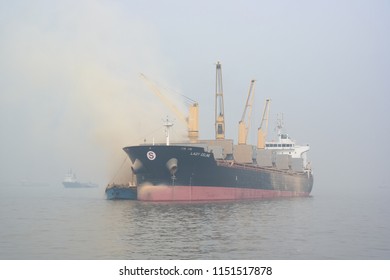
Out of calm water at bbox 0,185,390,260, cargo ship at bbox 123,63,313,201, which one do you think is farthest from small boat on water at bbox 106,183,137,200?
calm water at bbox 0,185,390,260

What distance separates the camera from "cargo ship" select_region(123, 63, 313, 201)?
48.5m

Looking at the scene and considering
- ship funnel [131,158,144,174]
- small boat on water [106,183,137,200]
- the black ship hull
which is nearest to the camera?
the black ship hull

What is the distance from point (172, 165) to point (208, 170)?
4044 millimetres

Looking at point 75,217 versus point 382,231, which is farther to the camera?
point 75,217

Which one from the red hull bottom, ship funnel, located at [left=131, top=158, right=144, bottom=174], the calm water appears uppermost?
ship funnel, located at [left=131, top=158, right=144, bottom=174]

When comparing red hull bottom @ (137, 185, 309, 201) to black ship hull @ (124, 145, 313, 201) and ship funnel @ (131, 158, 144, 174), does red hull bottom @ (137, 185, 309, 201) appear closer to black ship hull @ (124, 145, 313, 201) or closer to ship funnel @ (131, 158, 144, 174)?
black ship hull @ (124, 145, 313, 201)

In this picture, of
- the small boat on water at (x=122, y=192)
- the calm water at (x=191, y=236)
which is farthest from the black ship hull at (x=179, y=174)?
the calm water at (x=191, y=236)

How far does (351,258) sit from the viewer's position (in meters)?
23.0

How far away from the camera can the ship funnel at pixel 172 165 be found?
48062 millimetres

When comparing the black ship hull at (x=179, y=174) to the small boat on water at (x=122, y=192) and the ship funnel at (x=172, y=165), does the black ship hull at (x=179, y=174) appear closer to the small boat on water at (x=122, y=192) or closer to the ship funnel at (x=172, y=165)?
the ship funnel at (x=172, y=165)

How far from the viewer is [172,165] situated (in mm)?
48094
